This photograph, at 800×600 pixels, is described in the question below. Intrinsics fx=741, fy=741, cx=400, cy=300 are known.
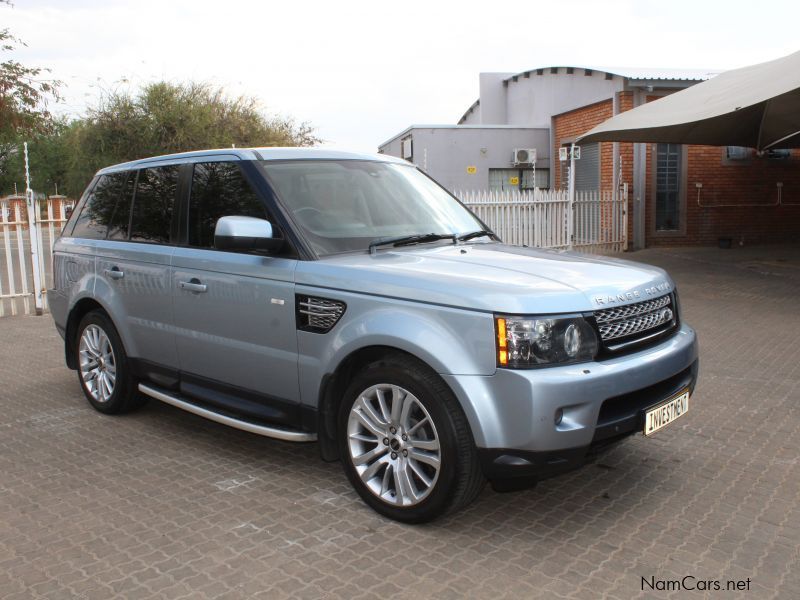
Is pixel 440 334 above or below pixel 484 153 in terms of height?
below

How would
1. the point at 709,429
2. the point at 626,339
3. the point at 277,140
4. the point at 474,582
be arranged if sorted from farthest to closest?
the point at 277,140 → the point at 709,429 → the point at 626,339 → the point at 474,582

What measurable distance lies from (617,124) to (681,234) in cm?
538

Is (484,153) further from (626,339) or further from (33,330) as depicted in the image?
(626,339)

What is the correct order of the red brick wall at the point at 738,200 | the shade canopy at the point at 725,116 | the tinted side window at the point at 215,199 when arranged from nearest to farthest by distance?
the tinted side window at the point at 215,199
the shade canopy at the point at 725,116
the red brick wall at the point at 738,200

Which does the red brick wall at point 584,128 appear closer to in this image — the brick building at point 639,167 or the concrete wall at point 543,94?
the brick building at point 639,167

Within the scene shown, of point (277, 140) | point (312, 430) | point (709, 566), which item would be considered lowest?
point (709, 566)

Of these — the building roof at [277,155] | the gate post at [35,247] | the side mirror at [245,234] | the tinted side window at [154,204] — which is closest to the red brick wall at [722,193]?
the gate post at [35,247]

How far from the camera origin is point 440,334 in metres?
3.36

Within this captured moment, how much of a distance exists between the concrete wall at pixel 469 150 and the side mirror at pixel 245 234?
614 inches

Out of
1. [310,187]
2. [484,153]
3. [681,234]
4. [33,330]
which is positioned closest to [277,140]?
[484,153]

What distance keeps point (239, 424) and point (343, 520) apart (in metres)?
0.92

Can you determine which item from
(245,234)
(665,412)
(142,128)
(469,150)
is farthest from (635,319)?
(142,128)

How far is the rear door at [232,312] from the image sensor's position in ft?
13.3

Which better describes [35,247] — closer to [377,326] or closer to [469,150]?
[377,326]
